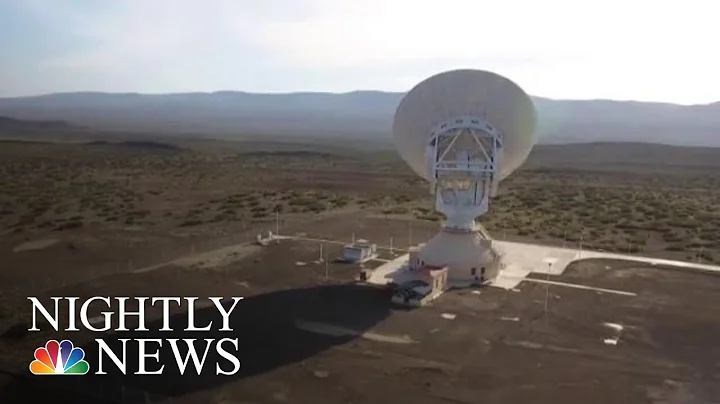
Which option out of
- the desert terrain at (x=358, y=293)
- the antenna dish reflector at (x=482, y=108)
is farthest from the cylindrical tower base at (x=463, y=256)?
the antenna dish reflector at (x=482, y=108)

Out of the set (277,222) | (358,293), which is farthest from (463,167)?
(277,222)

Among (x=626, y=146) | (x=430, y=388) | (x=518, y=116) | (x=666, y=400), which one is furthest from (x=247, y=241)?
(x=626, y=146)

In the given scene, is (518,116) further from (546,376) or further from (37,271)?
(37,271)

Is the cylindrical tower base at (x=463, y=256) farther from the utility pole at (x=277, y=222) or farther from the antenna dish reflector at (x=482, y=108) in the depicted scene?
the utility pole at (x=277, y=222)

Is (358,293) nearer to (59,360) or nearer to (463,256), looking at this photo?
(463,256)

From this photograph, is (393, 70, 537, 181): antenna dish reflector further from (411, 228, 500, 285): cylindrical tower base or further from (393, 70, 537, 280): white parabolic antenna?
(411, 228, 500, 285): cylindrical tower base

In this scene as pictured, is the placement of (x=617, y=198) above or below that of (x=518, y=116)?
below
